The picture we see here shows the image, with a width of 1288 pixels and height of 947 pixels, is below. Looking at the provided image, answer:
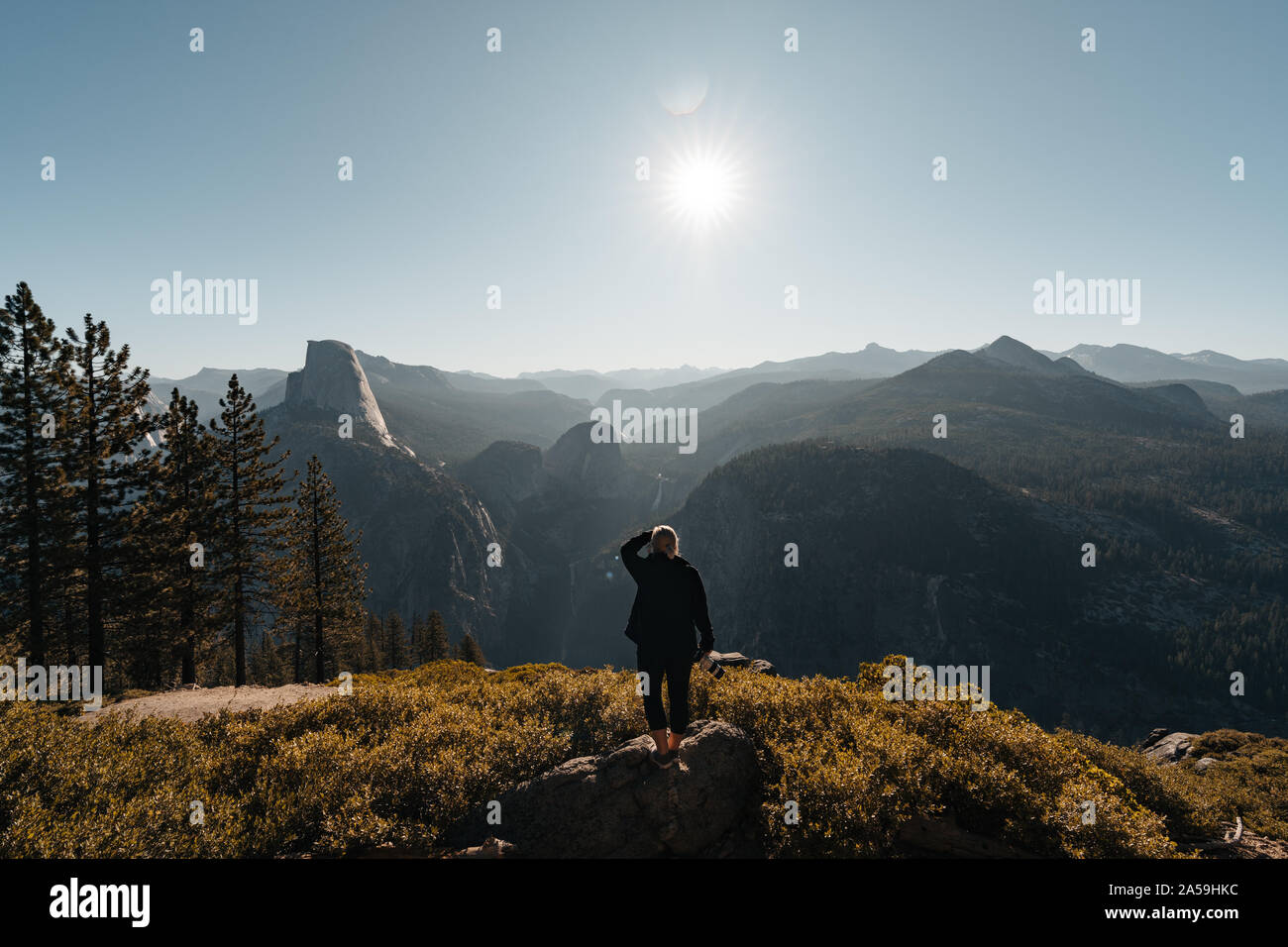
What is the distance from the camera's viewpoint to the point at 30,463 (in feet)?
66.1

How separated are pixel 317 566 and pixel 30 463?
13.7m

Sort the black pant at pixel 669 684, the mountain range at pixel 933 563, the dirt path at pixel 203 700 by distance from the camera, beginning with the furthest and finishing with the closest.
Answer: the mountain range at pixel 933 563
the dirt path at pixel 203 700
the black pant at pixel 669 684

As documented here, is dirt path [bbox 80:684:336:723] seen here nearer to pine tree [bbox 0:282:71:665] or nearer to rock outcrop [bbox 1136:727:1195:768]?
pine tree [bbox 0:282:71:665]

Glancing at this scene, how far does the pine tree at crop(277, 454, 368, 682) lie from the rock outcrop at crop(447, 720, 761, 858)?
27.9m

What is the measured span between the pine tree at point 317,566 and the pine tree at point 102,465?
23.5 ft

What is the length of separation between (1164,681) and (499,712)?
143 meters

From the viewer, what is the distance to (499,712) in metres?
9.42

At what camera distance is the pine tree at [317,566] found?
29906 millimetres

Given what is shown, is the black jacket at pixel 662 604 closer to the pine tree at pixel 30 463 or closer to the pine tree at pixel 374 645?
the pine tree at pixel 30 463

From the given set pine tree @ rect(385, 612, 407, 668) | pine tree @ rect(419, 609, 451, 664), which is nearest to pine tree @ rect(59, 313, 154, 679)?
pine tree @ rect(385, 612, 407, 668)

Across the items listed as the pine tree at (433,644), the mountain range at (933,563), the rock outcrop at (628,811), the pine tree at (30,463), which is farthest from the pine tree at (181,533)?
the mountain range at (933,563)

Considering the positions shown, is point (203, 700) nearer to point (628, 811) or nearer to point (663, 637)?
point (628, 811)
